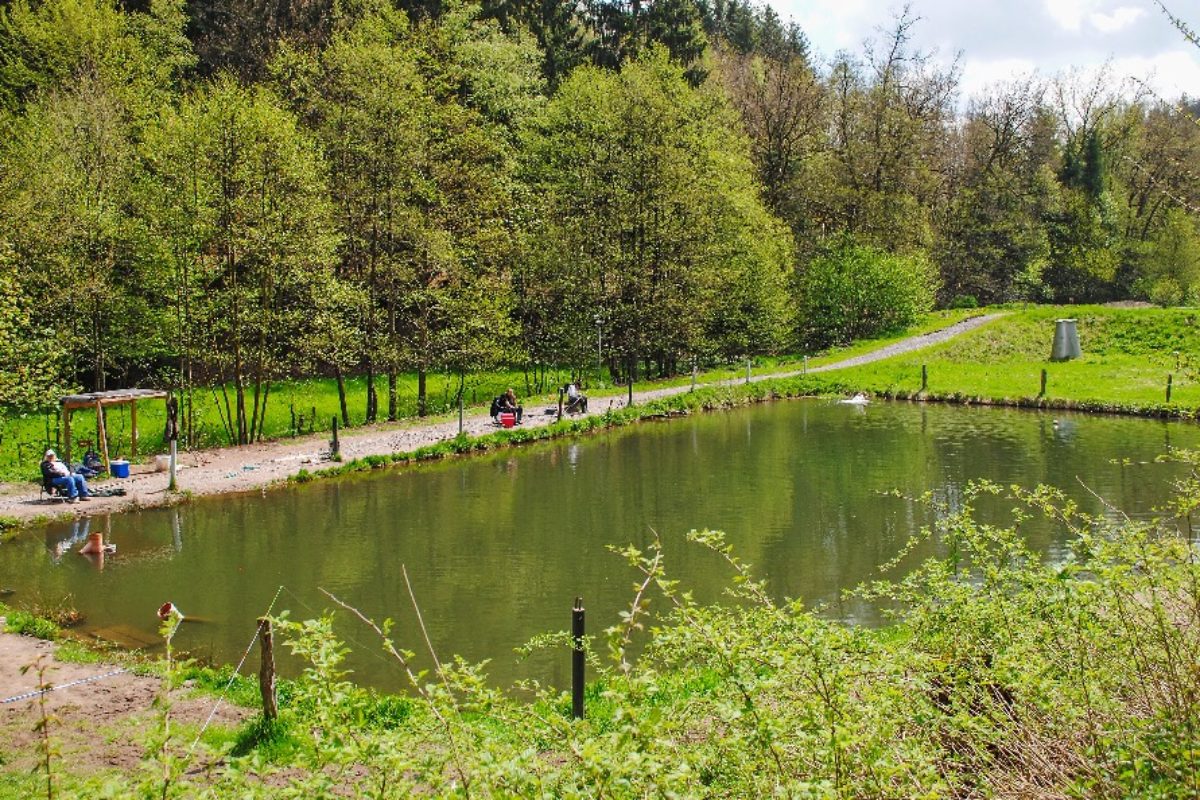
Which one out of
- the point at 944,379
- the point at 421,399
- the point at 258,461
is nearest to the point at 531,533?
the point at 258,461

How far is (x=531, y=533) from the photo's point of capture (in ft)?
62.1

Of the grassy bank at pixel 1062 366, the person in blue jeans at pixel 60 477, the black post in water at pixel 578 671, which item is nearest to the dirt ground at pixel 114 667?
the person in blue jeans at pixel 60 477

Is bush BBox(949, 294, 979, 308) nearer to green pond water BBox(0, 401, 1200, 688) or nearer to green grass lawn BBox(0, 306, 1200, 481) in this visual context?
green grass lawn BBox(0, 306, 1200, 481)

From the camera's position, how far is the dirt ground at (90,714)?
369 inches

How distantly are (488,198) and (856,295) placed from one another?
77.8ft

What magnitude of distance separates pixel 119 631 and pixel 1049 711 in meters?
12.9

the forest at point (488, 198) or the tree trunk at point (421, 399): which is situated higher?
the forest at point (488, 198)

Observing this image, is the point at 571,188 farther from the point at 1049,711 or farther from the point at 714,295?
the point at 1049,711

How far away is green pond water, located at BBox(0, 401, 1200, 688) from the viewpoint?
47.2 ft

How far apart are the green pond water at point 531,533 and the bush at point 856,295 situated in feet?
72.7

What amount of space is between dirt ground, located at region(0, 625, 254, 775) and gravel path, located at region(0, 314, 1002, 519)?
29.1ft

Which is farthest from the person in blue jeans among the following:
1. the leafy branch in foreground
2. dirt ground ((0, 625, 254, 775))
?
the leafy branch in foreground

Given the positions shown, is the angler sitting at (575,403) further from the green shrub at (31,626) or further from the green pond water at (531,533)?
the green shrub at (31,626)

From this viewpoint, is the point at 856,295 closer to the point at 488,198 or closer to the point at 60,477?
the point at 488,198
